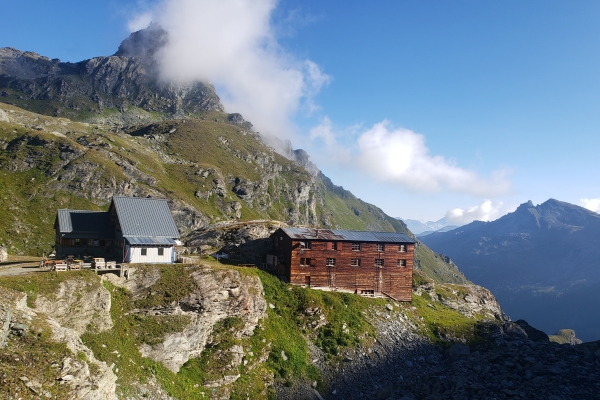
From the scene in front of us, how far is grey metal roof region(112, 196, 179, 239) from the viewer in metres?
55.8

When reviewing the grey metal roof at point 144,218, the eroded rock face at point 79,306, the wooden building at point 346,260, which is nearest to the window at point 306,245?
the wooden building at point 346,260

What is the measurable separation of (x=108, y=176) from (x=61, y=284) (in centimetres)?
12684

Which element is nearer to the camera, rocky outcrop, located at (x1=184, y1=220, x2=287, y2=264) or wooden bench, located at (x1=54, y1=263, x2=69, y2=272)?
wooden bench, located at (x1=54, y1=263, x2=69, y2=272)

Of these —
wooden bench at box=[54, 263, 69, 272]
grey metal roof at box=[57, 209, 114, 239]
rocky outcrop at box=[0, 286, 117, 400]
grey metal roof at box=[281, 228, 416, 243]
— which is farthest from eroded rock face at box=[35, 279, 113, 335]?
grey metal roof at box=[281, 228, 416, 243]

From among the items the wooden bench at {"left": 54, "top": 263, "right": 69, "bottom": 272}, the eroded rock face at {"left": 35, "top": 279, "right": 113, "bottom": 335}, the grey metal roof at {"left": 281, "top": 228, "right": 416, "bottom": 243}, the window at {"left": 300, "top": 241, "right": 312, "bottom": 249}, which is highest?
the grey metal roof at {"left": 281, "top": 228, "right": 416, "bottom": 243}

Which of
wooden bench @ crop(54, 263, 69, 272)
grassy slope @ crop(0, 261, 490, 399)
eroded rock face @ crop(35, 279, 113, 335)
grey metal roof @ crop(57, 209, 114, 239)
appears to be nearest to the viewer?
eroded rock face @ crop(35, 279, 113, 335)

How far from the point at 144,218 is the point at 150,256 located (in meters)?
6.97

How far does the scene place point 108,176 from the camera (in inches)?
6038

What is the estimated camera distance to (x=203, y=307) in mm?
48656

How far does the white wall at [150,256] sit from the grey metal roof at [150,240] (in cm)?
86

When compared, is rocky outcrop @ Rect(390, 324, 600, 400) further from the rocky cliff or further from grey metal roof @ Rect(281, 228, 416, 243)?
grey metal roof @ Rect(281, 228, 416, 243)

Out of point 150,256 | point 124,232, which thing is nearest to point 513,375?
point 150,256

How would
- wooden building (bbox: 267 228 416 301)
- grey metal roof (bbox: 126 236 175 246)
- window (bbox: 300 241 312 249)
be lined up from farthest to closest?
window (bbox: 300 241 312 249), wooden building (bbox: 267 228 416 301), grey metal roof (bbox: 126 236 175 246)

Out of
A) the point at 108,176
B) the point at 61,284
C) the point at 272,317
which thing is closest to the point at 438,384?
the point at 272,317
